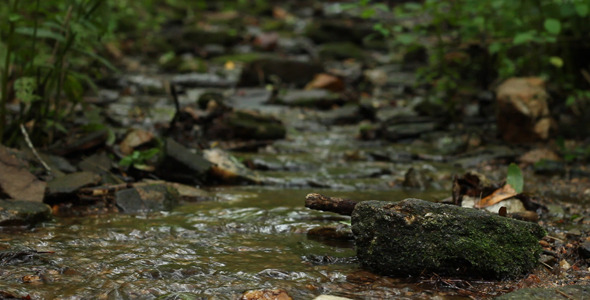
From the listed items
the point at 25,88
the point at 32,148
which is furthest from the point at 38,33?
the point at 32,148

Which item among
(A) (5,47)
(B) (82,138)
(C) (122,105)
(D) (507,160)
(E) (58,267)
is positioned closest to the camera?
(E) (58,267)

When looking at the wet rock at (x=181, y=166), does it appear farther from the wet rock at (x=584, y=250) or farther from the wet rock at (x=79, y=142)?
the wet rock at (x=584, y=250)

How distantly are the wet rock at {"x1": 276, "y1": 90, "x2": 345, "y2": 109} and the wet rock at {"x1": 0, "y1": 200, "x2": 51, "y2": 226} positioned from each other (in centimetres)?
553

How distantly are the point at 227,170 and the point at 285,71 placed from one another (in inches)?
226

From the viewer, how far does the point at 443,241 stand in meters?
2.28

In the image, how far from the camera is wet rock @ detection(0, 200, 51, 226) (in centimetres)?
296

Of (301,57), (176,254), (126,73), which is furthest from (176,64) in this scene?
(176,254)

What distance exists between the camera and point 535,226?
7.86ft

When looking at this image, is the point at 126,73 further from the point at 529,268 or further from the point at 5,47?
the point at 529,268

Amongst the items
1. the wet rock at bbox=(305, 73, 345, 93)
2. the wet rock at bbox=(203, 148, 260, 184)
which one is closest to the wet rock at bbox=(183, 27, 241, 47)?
the wet rock at bbox=(305, 73, 345, 93)

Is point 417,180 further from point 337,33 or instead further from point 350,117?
point 337,33

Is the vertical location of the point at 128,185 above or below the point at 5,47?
below

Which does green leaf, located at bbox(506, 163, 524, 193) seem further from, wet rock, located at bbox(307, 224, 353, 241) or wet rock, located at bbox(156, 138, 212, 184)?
wet rock, located at bbox(156, 138, 212, 184)

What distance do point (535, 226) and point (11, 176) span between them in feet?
10.1
